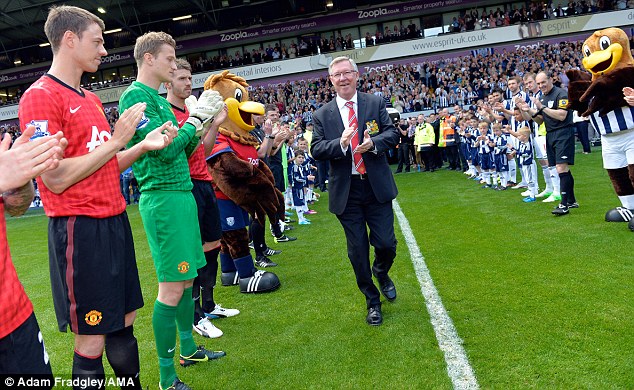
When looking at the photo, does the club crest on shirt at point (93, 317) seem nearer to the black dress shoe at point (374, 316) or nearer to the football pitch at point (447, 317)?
the football pitch at point (447, 317)

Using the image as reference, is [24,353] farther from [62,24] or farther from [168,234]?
[62,24]

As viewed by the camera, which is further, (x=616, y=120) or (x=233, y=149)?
(x=616, y=120)

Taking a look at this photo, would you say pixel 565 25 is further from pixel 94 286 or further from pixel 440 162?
pixel 94 286

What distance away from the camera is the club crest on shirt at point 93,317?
240 cm

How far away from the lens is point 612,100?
5.73 metres

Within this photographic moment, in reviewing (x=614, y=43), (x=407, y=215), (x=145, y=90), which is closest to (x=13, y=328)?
(x=145, y=90)

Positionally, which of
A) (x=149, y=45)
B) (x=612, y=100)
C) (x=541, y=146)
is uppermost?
(x=149, y=45)

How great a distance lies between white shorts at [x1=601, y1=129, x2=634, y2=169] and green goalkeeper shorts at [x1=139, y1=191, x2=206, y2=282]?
547 centimetres

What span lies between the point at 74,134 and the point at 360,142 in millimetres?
2458

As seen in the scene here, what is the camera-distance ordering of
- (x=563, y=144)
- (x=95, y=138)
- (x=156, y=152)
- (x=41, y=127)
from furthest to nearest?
(x=563, y=144)
(x=156, y=152)
(x=95, y=138)
(x=41, y=127)

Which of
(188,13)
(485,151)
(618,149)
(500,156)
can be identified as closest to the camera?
(618,149)

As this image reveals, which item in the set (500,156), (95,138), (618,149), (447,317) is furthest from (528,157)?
(95,138)

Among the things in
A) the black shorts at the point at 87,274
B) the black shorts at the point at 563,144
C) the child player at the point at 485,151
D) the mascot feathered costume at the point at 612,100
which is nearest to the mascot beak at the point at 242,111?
the black shorts at the point at 87,274

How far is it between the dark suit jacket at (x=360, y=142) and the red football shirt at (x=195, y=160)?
3.20 feet
